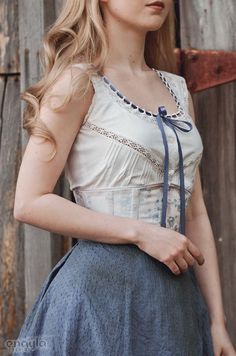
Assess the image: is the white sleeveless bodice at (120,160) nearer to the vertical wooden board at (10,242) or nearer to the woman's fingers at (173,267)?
the woman's fingers at (173,267)

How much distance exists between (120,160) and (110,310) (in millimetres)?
379

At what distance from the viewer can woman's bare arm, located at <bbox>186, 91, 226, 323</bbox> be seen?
89.3 inches

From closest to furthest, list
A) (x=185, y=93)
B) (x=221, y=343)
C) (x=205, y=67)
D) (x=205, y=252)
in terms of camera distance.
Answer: (x=221, y=343) < (x=205, y=252) < (x=185, y=93) < (x=205, y=67)

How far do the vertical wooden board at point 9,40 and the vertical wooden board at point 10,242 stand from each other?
0.40ft

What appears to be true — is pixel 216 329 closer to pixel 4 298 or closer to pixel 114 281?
pixel 114 281

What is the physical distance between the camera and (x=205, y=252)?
2320 mm

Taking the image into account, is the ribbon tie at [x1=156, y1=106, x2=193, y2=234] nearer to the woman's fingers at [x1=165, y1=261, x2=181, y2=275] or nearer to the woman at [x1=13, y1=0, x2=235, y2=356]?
the woman at [x1=13, y1=0, x2=235, y2=356]

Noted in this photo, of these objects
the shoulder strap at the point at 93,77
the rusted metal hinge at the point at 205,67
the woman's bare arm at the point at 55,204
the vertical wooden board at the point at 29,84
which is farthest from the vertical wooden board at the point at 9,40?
the woman's bare arm at the point at 55,204

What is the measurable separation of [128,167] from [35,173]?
235 mm

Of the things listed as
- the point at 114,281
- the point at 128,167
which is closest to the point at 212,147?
the point at 128,167

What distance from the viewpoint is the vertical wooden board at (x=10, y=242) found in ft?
9.34

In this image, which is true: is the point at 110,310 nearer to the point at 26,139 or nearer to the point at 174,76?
the point at 174,76

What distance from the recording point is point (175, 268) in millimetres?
2059

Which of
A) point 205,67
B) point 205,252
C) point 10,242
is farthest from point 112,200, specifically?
point 10,242
